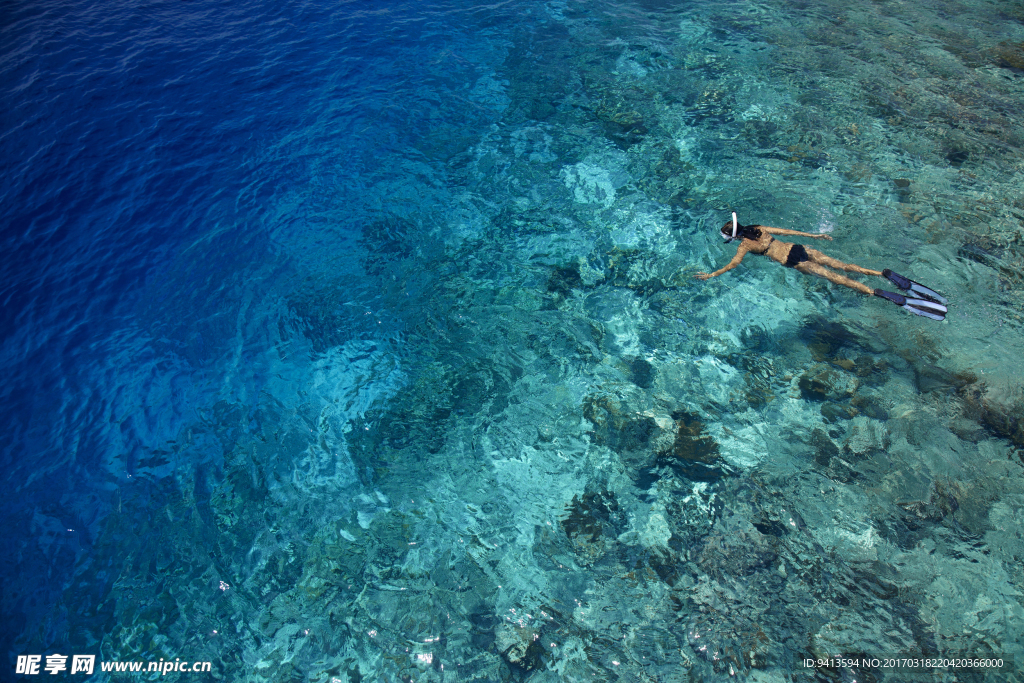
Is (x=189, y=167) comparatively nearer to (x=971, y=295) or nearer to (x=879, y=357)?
(x=879, y=357)

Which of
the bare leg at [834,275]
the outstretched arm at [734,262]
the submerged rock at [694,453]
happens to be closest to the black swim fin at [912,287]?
the bare leg at [834,275]

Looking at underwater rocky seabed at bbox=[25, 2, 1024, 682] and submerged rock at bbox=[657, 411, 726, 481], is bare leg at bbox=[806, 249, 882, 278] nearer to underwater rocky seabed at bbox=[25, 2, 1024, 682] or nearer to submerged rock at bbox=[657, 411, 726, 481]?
underwater rocky seabed at bbox=[25, 2, 1024, 682]

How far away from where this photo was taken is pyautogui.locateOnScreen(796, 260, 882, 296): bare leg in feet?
34.4

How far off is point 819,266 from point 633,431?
19.8 ft

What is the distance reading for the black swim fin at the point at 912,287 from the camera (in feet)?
34.0

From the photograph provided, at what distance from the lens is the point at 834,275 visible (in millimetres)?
10570

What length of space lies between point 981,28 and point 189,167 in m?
31.0

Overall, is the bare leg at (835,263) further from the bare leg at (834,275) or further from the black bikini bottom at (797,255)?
the black bikini bottom at (797,255)

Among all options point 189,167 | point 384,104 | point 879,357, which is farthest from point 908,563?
point 189,167

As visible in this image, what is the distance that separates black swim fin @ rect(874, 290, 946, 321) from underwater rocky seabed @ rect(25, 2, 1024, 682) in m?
0.35

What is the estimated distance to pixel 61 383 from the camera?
12.5 meters

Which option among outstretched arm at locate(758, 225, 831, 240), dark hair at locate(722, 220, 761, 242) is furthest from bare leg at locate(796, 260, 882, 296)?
dark hair at locate(722, 220, 761, 242)

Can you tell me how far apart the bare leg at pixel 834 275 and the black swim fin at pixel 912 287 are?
31cm

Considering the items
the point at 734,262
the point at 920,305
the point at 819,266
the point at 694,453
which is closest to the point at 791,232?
the point at 819,266
